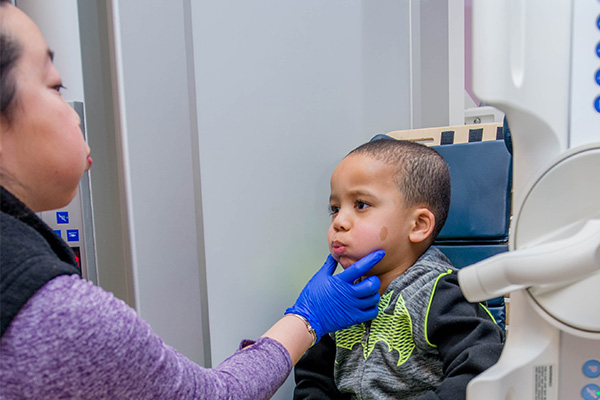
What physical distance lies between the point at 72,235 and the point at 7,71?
472 mm

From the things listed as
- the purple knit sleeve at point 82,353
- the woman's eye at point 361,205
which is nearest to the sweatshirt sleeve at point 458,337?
the woman's eye at point 361,205

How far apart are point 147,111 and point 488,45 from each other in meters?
0.67

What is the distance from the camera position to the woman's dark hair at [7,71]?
20.0 inches

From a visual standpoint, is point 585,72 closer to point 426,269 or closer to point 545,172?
point 545,172

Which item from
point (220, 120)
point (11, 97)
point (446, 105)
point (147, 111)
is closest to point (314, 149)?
point (220, 120)

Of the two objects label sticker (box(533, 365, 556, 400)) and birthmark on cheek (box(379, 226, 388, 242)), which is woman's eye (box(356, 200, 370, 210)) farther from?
label sticker (box(533, 365, 556, 400))

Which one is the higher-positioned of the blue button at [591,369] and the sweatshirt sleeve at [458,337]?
the blue button at [591,369]

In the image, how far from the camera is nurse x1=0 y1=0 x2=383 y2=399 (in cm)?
47

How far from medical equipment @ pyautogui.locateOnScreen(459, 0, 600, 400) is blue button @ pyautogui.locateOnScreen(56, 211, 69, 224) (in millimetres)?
762

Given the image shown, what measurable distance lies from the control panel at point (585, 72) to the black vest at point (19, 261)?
0.53 meters

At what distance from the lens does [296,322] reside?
0.88 metres

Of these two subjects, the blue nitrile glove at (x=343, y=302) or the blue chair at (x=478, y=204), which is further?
the blue chair at (x=478, y=204)

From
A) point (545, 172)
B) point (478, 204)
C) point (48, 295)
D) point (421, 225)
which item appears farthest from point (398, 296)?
point (48, 295)

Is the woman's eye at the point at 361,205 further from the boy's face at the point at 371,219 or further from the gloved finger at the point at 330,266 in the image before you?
the gloved finger at the point at 330,266
